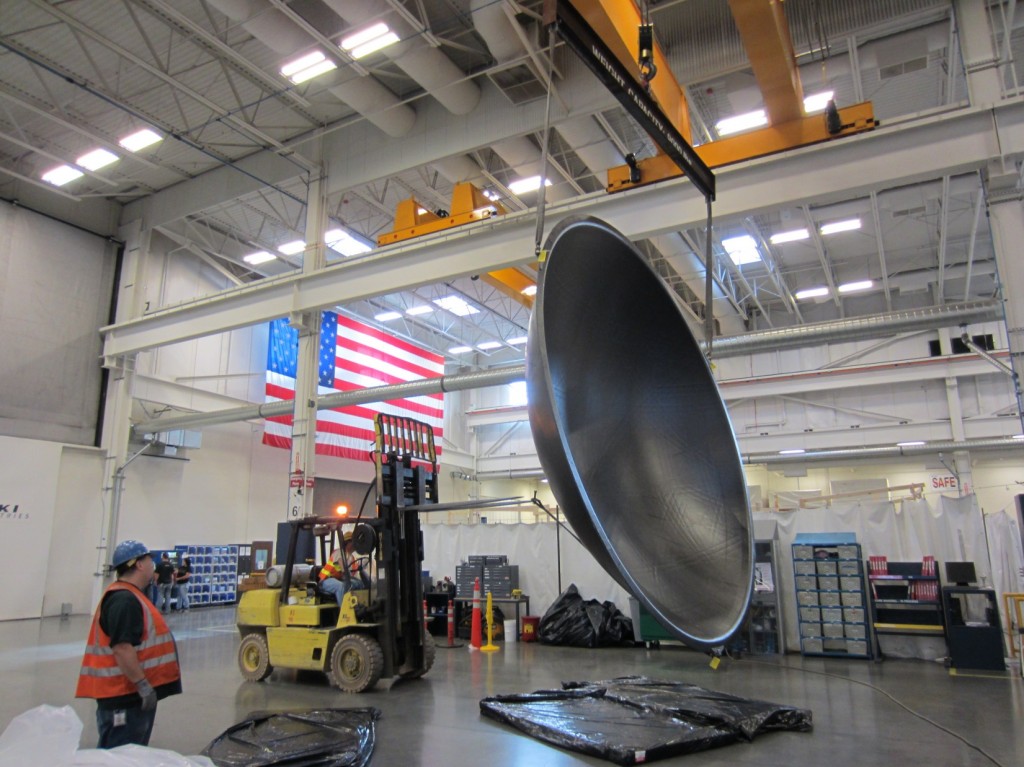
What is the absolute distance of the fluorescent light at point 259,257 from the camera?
17984mm

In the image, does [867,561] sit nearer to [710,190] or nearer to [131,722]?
[710,190]

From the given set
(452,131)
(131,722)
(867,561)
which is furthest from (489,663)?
(452,131)

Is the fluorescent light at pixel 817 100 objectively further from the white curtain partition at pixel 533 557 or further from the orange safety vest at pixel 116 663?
the orange safety vest at pixel 116 663

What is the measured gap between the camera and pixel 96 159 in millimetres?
13453

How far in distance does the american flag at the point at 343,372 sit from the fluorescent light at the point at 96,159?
5458 millimetres

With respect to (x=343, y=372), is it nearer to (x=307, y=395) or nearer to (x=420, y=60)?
(x=307, y=395)

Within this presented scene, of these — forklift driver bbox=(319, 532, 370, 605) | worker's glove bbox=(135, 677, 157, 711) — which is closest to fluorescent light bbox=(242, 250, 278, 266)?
forklift driver bbox=(319, 532, 370, 605)

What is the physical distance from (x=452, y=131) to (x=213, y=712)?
29.9 feet

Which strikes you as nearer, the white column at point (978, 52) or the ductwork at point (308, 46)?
the white column at point (978, 52)

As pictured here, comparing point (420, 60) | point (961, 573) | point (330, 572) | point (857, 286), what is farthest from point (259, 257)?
point (961, 573)

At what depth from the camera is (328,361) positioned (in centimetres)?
1681

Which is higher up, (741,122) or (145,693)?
(741,122)

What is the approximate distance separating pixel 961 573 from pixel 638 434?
28.1 feet

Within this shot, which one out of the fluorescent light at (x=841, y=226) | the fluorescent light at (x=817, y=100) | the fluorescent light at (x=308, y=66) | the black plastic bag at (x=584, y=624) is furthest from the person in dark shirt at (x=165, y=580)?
the fluorescent light at (x=841, y=226)
